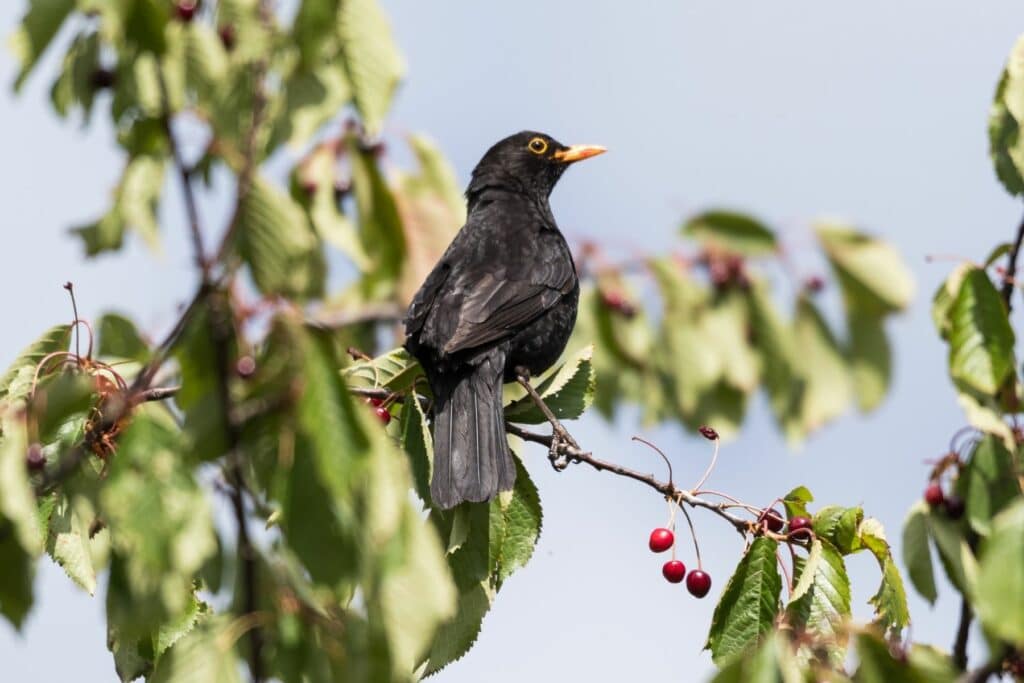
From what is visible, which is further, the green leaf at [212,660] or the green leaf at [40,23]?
the green leaf at [40,23]

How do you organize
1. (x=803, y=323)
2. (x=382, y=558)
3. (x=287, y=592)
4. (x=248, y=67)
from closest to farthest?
(x=382, y=558) → (x=287, y=592) → (x=248, y=67) → (x=803, y=323)

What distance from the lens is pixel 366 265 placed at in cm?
520

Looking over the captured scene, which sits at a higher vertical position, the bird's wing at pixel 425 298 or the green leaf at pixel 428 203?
the green leaf at pixel 428 203

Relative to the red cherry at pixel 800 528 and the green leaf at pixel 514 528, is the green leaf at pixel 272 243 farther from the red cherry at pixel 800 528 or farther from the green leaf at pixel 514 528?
the red cherry at pixel 800 528

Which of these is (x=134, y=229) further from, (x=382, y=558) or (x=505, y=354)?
(x=505, y=354)

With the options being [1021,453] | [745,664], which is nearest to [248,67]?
[745,664]

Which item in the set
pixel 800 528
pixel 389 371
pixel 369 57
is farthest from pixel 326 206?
pixel 369 57

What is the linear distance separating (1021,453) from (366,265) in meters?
2.45

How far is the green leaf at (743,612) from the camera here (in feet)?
13.3

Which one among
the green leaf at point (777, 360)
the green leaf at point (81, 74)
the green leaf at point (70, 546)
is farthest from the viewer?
the green leaf at point (777, 360)

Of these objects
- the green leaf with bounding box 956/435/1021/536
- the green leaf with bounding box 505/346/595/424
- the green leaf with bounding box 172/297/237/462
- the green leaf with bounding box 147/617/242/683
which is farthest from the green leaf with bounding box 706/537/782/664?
the green leaf with bounding box 172/297/237/462

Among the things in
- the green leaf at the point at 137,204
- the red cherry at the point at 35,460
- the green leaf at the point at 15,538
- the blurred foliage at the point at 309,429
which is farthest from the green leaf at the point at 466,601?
the green leaf at the point at 137,204

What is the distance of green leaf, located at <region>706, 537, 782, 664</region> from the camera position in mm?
4066

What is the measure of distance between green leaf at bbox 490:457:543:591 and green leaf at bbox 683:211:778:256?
1107mm
